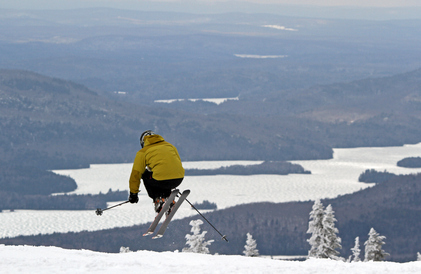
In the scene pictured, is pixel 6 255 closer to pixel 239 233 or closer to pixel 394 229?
pixel 239 233

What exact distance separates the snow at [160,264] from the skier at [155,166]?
6.33ft

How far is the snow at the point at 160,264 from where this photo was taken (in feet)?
74.0

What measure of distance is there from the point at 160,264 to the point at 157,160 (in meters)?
3.08

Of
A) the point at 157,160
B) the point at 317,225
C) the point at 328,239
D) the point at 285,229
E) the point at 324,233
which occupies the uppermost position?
the point at 157,160

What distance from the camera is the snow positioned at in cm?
2256

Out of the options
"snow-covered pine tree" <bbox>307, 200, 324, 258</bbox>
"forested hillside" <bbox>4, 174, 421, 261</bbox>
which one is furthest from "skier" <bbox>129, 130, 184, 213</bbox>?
"forested hillside" <bbox>4, 174, 421, 261</bbox>

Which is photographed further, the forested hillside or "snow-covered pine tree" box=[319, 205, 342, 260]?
the forested hillside

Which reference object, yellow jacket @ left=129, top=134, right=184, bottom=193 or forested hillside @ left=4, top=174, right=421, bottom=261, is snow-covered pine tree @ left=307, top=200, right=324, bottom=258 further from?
forested hillside @ left=4, top=174, right=421, bottom=261

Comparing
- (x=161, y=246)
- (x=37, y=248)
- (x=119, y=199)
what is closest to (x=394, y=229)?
(x=161, y=246)

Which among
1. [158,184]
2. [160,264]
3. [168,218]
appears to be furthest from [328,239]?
[160,264]

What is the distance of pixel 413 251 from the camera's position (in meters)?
117

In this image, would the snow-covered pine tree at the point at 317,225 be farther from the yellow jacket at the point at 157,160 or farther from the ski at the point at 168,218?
the yellow jacket at the point at 157,160

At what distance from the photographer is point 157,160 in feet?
80.8

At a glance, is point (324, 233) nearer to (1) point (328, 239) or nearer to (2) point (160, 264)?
(1) point (328, 239)
